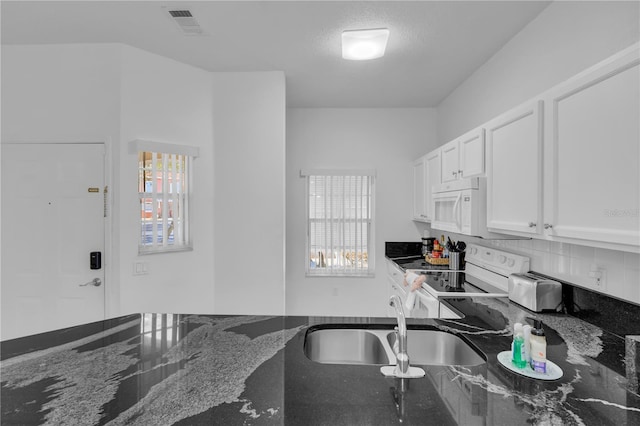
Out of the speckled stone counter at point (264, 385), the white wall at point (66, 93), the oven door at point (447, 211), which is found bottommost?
the speckled stone counter at point (264, 385)

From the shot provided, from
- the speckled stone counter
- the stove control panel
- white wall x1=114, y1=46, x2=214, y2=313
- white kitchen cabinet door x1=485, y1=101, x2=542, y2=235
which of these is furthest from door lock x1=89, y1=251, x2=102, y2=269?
the stove control panel

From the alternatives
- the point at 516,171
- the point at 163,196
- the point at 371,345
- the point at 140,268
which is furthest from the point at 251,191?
the point at 516,171

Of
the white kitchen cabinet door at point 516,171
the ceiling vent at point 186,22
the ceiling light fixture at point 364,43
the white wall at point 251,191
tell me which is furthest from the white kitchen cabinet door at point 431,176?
the ceiling vent at point 186,22

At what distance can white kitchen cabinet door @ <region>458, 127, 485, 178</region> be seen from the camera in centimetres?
218

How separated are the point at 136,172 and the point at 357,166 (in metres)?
2.52

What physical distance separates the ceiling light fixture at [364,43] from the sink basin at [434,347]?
2.03 m

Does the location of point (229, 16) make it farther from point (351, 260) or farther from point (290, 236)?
point (351, 260)

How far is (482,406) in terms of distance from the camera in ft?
2.85

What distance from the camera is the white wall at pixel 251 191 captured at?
2975 mm

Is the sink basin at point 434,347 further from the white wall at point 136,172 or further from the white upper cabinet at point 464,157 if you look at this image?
the white wall at point 136,172

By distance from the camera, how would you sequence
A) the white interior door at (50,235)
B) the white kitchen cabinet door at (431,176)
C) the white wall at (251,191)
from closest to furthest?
the white interior door at (50,235), the white wall at (251,191), the white kitchen cabinet door at (431,176)

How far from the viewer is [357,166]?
406cm

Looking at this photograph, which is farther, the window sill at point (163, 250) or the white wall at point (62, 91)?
the window sill at point (163, 250)

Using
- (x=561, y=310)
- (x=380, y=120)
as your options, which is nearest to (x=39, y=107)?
(x=380, y=120)
